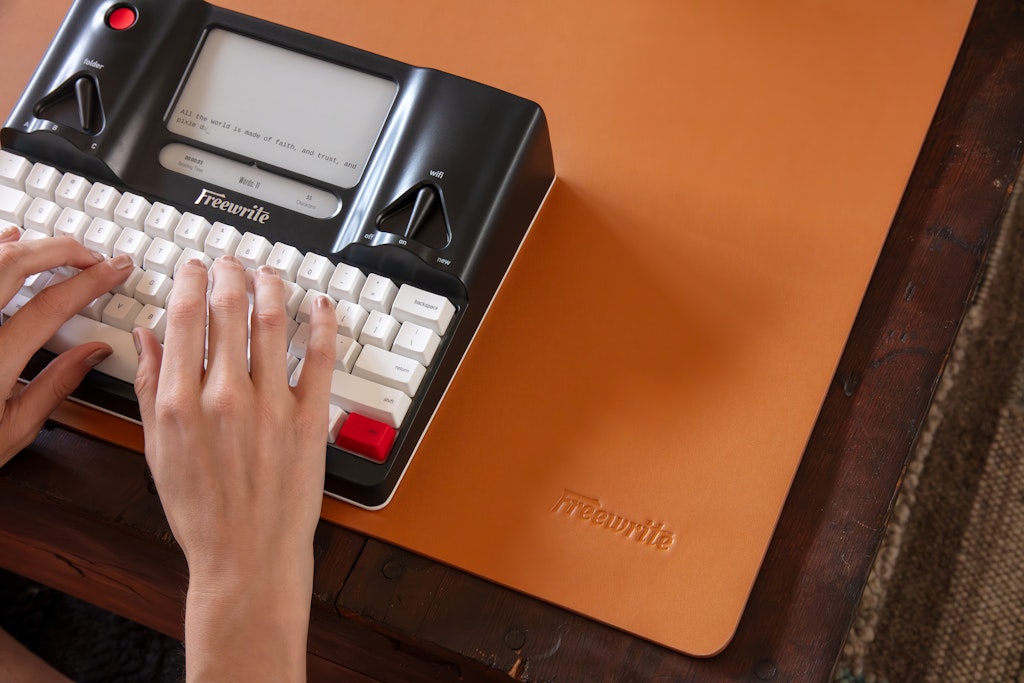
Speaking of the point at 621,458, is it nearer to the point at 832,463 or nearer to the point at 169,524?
the point at 832,463

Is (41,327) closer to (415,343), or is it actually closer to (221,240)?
(221,240)

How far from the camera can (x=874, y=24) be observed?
722mm

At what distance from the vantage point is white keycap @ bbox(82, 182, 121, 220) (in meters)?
0.62

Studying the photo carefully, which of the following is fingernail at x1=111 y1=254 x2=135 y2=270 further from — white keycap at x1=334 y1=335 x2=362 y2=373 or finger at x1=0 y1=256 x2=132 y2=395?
white keycap at x1=334 y1=335 x2=362 y2=373

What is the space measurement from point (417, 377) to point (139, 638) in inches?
29.0

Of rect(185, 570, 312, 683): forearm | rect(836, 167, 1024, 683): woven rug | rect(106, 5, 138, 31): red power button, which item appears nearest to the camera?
rect(185, 570, 312, 683): forearm

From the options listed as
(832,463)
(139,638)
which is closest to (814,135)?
(832,463)

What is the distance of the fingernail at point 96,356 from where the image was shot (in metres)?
0.59

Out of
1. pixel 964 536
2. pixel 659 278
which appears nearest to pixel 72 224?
pixel 659 278

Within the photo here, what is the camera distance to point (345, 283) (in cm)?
59

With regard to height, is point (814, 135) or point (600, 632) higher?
point (814, 135)

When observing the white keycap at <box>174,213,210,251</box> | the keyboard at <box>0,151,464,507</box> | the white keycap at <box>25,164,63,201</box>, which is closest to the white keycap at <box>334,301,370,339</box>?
the keyboard at <box>0,151,464,507</box>

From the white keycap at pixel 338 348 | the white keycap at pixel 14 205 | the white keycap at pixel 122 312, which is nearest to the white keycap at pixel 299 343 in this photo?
the white keycap at pixel 338 348

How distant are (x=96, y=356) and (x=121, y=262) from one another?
61 millimetres
